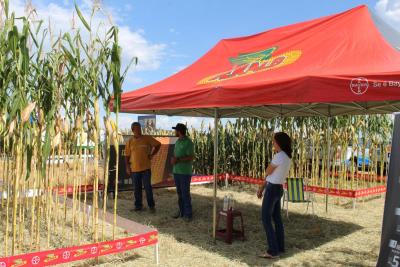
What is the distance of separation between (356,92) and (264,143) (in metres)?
7.01

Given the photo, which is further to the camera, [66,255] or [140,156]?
[140,156]

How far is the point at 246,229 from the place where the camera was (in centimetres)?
596

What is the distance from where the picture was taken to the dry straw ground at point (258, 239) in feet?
14.7

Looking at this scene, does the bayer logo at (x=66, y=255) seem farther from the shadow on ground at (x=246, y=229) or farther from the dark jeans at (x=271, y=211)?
the dark jeans at (x=271, y=211)

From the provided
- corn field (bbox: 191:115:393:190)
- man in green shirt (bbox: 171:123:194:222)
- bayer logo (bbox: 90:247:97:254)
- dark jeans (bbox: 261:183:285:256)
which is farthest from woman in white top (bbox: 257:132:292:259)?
corn field (bbox: 191:115:393:190)

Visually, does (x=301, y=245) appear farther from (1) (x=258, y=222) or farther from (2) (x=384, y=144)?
(2) (x=384, y=144)

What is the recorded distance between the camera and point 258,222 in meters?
6.41

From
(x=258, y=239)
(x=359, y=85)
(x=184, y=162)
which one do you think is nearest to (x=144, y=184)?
(x=184, y=162)

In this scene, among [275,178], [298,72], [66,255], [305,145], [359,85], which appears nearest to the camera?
[359,85]

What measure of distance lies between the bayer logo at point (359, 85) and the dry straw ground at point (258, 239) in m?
2.11

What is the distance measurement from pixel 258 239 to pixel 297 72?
245 cm

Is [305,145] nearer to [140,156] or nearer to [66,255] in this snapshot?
[140,156]

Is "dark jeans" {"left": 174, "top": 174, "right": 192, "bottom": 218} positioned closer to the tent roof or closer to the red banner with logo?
the tent roof

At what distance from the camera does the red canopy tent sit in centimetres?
362
